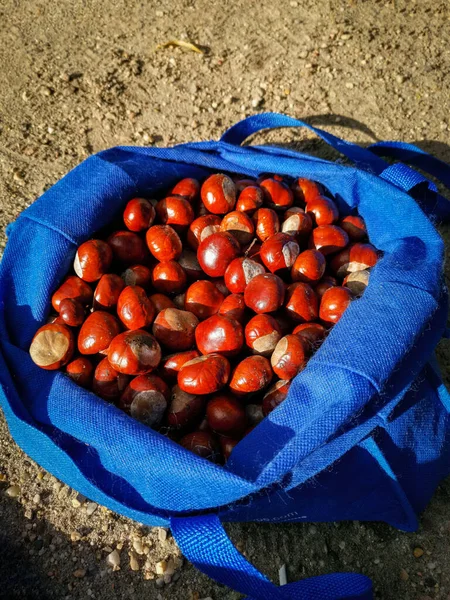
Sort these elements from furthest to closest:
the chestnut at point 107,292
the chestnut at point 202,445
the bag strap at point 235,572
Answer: the chestnut at point 107,292 < the chestnut at point 202,445 < the bag strap at point 235,572

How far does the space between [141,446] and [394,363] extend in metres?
1.01

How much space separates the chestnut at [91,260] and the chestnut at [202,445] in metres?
0.90

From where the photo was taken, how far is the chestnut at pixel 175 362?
96.6 inches

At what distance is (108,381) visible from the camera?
2400 millimetres

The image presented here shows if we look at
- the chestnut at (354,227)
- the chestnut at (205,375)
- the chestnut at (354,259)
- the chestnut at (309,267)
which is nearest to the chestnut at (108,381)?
the chestnut at (205,375)

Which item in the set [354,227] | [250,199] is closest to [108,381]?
[250,199]

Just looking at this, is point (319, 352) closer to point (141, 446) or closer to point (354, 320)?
point (354, 320)

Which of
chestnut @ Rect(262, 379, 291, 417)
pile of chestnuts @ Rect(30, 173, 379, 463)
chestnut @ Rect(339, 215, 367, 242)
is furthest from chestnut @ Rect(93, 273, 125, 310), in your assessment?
chestnut @ Rect(339, 215, 367, 242)

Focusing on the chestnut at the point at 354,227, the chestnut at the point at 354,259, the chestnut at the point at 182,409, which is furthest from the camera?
the chestnut at the point at 354,227

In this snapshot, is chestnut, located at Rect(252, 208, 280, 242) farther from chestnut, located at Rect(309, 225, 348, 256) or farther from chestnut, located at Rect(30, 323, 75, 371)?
chestnut, located at Rect(30, 323, 75, 371)

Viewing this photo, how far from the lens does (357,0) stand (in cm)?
459

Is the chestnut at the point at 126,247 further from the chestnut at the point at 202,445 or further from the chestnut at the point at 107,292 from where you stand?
the chestnut at the point at 202,445

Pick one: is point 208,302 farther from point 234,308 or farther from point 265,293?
point 265,293

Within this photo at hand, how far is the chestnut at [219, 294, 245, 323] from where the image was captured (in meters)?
2.53
